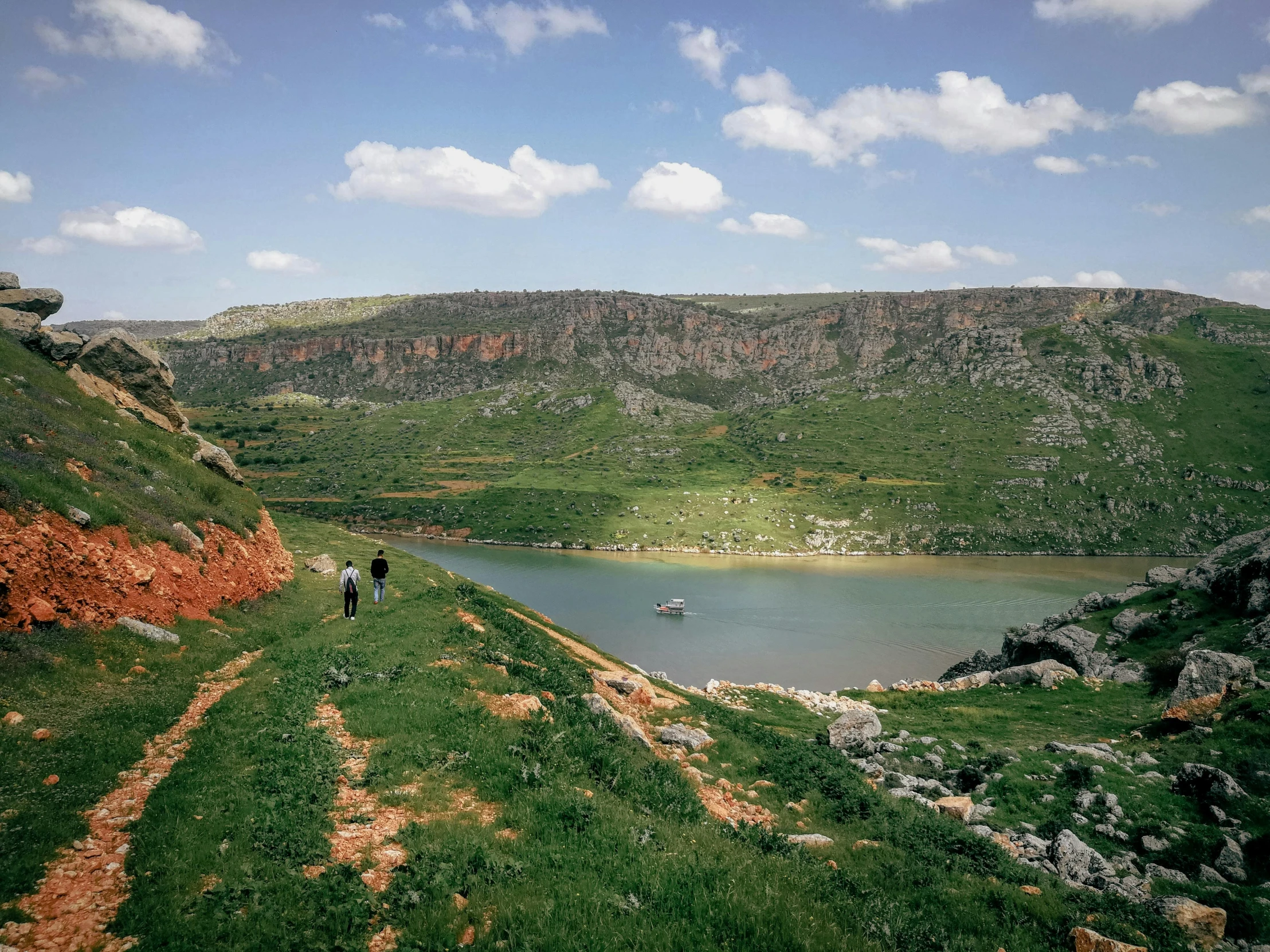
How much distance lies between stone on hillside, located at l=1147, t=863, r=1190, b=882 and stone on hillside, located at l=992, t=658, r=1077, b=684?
21806mm

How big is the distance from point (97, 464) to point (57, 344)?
16.2 m

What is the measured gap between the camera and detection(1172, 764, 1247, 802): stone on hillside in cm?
1653

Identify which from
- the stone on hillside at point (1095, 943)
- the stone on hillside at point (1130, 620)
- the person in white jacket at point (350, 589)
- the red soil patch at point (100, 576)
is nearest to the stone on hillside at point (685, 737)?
the stone on hillside at point (1095, 943)

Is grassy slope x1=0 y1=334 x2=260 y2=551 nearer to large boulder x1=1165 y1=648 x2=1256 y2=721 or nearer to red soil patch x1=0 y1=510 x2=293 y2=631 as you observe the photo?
red soil patch x1=0 y1=510 x2=293 y2=631

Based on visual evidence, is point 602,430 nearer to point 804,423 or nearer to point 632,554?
point 804,423

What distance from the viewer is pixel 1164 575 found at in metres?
45.4

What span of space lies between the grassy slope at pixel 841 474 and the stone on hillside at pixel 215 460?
88710 millimetres

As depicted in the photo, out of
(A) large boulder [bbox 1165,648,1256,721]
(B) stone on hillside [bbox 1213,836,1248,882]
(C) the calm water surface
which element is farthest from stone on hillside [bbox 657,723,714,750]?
(C) the calm water surface

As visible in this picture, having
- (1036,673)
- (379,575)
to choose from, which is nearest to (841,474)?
(1036,673)

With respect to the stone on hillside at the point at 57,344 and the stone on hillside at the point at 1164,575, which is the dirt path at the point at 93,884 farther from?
the stone on hillside at the point at 1164,575

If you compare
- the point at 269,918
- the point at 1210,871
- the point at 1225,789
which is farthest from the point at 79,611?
the point at 1225,789

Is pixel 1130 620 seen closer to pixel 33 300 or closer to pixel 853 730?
pixel 853 730

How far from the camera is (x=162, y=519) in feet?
68.9

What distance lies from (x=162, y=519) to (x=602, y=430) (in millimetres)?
172450
